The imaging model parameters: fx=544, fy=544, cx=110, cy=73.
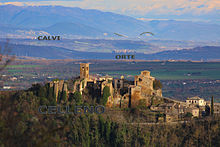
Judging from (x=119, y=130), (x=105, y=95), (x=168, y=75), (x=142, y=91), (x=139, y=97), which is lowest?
(x=119, y=130)

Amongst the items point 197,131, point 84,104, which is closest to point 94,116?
point 84,104

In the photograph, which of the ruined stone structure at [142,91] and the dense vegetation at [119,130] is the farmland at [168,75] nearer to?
the ruined stone structure at [142,91]

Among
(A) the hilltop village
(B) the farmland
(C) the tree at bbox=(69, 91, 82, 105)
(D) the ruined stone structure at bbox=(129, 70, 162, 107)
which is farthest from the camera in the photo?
(B) the farmland

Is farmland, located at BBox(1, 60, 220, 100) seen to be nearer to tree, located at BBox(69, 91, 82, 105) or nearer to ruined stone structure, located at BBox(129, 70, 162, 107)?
ruined stone structure, located at BBox(129, 70, 162, 107)

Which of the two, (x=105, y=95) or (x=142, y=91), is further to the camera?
(x=142, y=91)

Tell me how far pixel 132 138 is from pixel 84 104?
5.39 m

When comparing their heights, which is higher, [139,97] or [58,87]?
[58,87]

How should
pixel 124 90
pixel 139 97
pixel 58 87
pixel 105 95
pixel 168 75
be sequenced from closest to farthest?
pixel 105 95
pixel 139 97
pixel 58 87
pixel 124 90
pixel 168 75

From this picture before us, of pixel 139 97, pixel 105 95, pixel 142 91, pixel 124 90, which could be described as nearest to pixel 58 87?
pixel 105 95

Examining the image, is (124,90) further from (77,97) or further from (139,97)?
(77,97)

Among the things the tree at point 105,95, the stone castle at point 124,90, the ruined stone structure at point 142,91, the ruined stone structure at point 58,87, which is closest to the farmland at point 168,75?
the stone castle at point 124,90

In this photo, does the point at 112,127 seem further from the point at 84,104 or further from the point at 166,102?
the point at 166,102

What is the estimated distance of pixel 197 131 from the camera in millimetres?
49031

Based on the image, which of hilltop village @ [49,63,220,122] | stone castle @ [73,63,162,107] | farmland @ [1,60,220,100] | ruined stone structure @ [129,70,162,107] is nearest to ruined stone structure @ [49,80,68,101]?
hilltop village @ [49,63,220,122]
